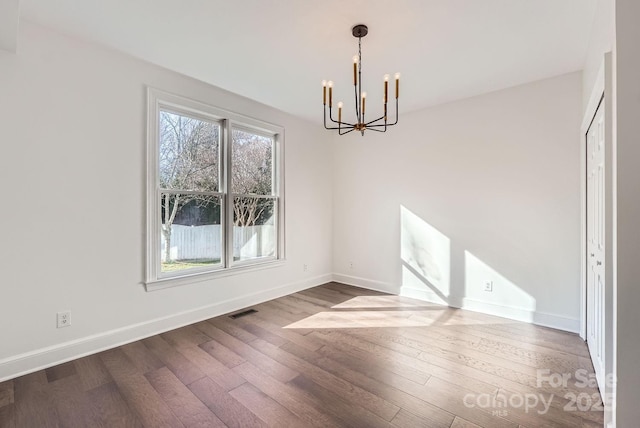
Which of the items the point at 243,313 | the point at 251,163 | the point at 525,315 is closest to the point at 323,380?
the point at 243,313

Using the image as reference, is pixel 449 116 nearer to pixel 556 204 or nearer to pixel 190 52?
pixel 556 204

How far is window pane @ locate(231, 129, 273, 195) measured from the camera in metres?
3.78

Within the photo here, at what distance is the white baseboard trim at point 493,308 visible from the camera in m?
3.08

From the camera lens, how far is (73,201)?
2.47m

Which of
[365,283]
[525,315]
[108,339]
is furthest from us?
[365,283]

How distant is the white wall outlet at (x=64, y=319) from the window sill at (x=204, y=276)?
2.00 ft

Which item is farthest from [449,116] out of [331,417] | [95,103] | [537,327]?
[95,103]

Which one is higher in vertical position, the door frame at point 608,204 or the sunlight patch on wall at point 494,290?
the door frame at point 608,204

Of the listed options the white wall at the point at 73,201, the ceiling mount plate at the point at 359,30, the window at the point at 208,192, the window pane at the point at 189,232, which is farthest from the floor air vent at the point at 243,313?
the ceiling mount plate at the point at 359,30

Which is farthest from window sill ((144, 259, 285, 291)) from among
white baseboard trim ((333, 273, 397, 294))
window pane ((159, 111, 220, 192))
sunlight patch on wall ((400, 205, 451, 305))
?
sunlight patch on wall ((400, 205, 451, 305))

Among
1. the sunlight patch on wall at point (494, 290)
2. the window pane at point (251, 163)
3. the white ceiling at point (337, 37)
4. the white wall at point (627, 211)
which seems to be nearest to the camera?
the white wall at point (627, 211)

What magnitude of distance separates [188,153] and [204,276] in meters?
1.42

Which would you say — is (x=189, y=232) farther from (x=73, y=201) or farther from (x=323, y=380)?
(x=323, y=380)

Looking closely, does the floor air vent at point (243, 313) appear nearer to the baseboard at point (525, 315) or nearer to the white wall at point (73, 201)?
the white wall at point (73, 201)
